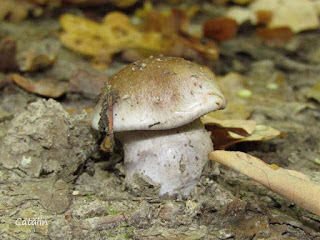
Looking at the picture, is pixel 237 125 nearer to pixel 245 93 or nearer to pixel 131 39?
pixel 245 93

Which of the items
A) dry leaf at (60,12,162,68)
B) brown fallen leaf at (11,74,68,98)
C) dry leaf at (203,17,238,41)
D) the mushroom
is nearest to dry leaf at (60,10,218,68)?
dry leaf at (60,12,162,68)

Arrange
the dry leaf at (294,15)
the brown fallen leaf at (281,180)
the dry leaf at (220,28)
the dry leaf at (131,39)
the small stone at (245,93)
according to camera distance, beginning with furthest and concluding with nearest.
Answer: the dry leaf at (294,15), the dry leaf at (220,28), the dry leaf at (131,39), the small stone at (245,93), the brown fallen leaf at (281,180)

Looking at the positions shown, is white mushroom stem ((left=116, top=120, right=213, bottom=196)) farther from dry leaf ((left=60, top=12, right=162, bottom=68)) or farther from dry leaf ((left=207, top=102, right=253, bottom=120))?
dry leaf ((left=60, top=12, right=162, bottom=68))

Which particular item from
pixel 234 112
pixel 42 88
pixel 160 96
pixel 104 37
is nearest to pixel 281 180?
pixel 160 96

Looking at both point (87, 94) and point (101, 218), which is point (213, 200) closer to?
point (101, 218)

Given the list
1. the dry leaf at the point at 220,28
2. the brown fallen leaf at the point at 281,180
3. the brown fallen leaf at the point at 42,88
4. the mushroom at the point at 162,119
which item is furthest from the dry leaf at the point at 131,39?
the brown fallen leaf at the point at 281,180

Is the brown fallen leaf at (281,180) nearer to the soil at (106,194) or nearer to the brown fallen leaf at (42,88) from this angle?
the soil at (106,194)

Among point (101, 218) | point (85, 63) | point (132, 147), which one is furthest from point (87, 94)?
point (101, 218)
